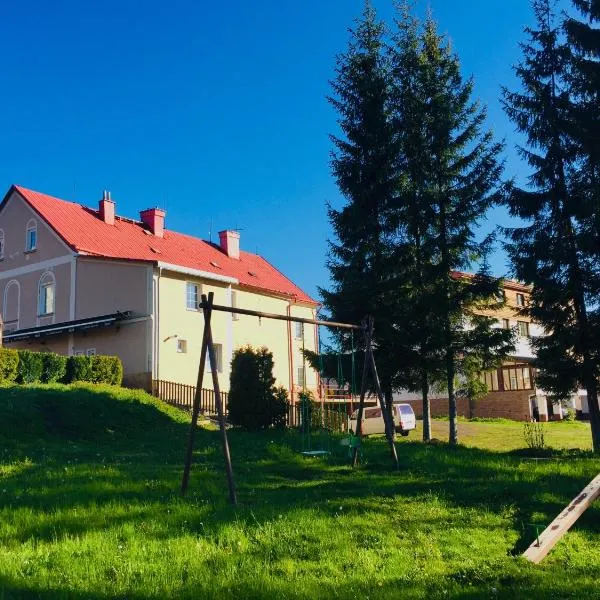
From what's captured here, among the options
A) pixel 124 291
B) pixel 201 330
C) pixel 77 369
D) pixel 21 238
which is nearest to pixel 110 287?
pixel 124 291

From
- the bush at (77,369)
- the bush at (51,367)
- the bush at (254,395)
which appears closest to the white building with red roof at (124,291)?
the bush at (77,369)

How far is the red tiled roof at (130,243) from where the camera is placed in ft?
104

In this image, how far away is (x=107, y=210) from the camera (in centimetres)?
3466

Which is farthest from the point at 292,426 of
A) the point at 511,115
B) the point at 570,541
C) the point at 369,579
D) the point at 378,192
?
the point at 369,579

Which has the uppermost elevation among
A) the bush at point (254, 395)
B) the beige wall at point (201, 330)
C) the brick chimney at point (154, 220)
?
the brick chimney at point (154, 220)

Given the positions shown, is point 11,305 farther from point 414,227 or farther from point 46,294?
point 414,227

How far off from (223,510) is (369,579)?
8.21ft

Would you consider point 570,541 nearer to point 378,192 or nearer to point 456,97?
point 378,192

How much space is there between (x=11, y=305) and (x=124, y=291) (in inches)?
341

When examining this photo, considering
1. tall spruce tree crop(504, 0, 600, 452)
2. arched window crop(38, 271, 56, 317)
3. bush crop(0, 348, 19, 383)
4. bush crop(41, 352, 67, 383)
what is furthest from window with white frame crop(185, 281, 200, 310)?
tall spruce tree crop(504, 0, 600, 452)

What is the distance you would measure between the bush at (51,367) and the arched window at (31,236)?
11905 mm

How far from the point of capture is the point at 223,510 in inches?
300

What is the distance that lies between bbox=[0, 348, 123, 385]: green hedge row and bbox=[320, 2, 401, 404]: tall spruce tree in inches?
430

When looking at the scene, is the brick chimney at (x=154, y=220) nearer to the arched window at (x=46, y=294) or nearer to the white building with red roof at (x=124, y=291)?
the white building with red roof at (x=124, y=291)
